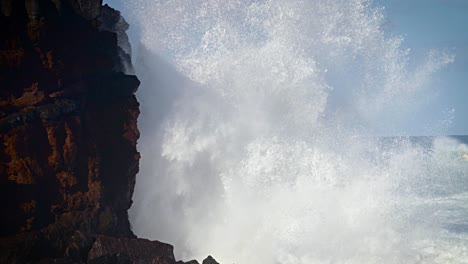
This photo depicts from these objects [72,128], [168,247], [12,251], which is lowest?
[12,251]

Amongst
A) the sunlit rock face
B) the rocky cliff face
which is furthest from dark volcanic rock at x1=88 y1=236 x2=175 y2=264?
the sunlit rock face

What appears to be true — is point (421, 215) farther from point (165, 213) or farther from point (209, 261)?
point (209, 261)

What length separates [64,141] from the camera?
915cm

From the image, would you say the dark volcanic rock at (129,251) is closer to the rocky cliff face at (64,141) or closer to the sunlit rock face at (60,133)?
the rocky cliff face at (64,141)

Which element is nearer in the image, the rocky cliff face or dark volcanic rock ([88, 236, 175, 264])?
dark volcanic rock ([88, 236, 175, 264])

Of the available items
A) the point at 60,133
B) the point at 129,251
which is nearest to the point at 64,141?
the point at 60,133

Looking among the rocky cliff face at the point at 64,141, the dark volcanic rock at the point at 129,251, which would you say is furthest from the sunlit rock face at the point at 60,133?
the dark volcanic rock at the point at 129,251

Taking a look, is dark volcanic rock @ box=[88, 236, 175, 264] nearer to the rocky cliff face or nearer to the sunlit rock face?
the rocky cliff face

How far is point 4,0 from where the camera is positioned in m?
8.25

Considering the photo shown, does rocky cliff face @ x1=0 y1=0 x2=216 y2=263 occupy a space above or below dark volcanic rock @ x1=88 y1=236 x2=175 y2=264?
above

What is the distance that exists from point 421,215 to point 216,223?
11305mm

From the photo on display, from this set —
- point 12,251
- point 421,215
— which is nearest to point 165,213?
point 12,251

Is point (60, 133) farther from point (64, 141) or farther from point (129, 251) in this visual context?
point (129, 251)

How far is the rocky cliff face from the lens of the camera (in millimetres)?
8328
